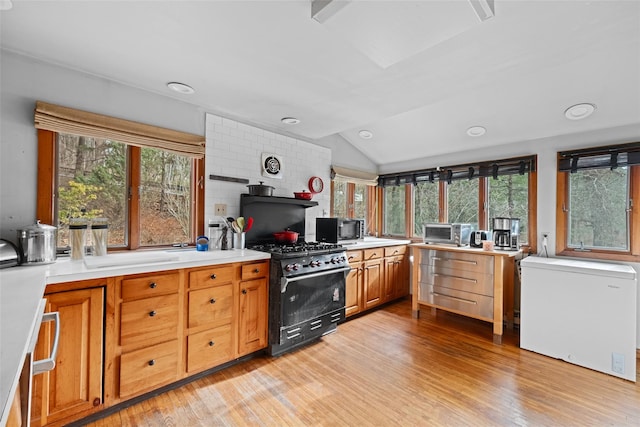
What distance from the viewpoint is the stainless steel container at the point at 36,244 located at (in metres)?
1.77

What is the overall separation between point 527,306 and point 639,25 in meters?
2.28

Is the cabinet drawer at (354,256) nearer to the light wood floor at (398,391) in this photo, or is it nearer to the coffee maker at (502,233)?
the light wood floor at (398,391)

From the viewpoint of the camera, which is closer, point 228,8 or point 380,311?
point 228,8

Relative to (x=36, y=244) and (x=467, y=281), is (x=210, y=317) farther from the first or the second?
(x=467, y=281)

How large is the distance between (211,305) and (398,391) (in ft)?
5.09

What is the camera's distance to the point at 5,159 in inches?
73.8

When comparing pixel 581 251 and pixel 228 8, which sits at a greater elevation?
pixel 228 8

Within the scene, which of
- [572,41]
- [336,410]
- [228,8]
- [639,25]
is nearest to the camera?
[228,8]

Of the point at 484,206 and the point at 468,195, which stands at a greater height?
the point at 468,195

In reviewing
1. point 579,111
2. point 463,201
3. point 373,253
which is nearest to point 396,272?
point 373,253

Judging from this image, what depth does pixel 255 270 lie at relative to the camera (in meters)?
2.46

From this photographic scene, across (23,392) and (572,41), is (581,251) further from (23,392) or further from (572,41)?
(23,392)

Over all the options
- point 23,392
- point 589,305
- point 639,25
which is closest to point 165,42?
point 23,392

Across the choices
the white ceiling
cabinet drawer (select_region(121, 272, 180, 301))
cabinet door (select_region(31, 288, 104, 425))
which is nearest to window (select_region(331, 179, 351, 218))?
the white ceiling
